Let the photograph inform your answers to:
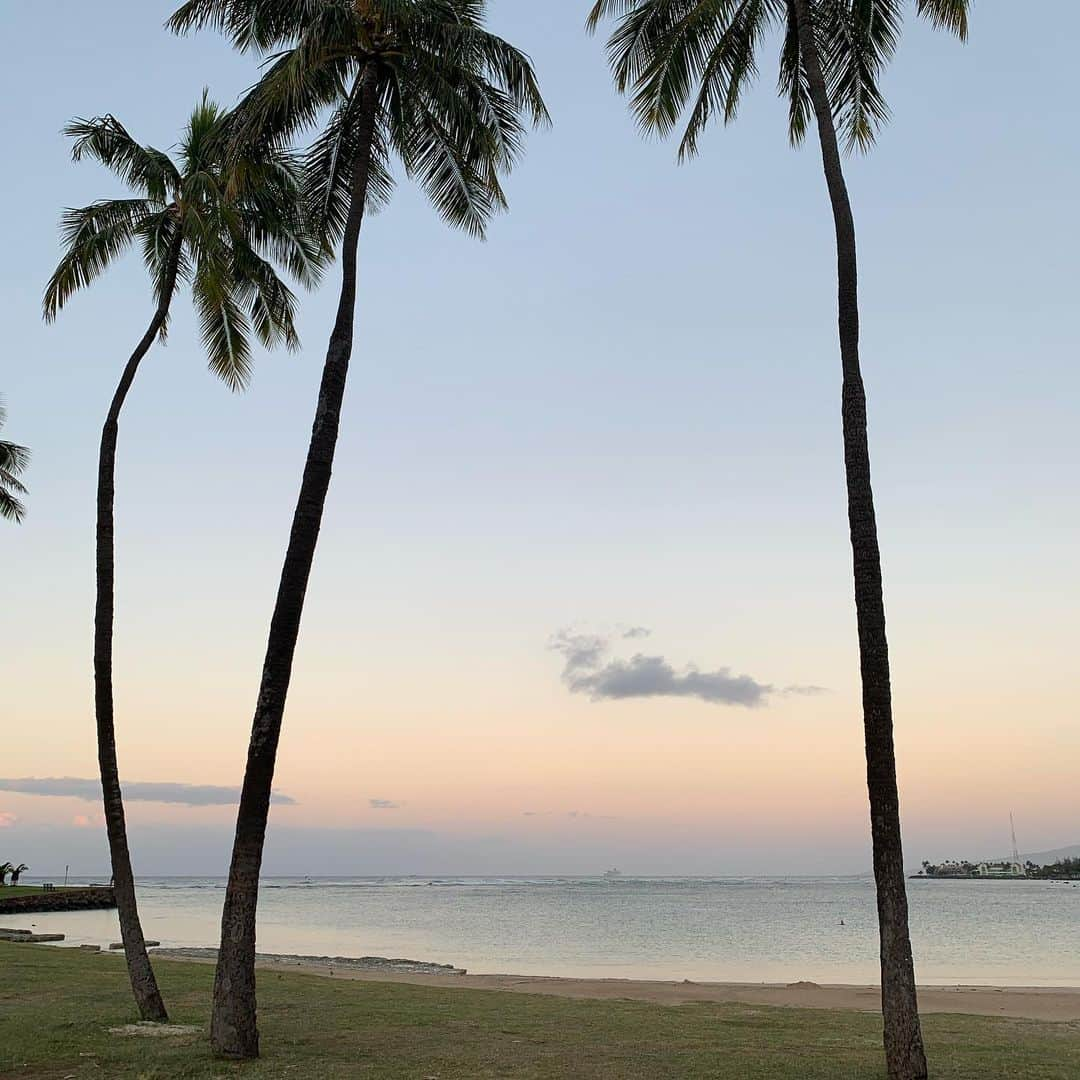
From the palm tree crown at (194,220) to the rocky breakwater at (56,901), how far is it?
49441 millimetres

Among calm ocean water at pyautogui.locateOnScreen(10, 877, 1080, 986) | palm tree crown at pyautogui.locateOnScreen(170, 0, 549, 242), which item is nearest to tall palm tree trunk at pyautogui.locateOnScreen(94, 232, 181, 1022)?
palm tree crown at pyautogui.locateOnScreen(170, 0, 549, 242)

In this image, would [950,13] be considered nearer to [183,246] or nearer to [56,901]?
[183,246]

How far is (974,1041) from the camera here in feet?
42.3

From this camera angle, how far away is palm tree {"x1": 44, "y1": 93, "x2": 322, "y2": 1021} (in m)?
13.7

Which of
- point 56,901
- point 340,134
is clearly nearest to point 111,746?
point 340,134

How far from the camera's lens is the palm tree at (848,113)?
9.39m

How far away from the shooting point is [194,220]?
48.1ft

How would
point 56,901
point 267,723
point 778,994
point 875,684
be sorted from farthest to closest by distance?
point 56,901
point 778,994
point 267,723
point 875,684

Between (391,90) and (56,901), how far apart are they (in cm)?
6666

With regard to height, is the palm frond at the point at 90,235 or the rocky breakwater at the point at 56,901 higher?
the palm frond at the point at 90,235

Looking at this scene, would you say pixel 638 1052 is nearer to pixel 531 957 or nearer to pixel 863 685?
pixel 863 685

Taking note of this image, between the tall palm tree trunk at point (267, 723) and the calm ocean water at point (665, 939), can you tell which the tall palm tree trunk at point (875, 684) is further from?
the calm ocean water at point (665, 939)

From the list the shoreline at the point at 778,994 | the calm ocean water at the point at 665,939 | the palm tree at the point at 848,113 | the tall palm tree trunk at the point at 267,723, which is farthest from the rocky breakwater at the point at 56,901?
the palm tree at the point at 848,113

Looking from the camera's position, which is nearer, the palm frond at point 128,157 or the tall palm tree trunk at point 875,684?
the tall palm tree trunk at point 875,684
